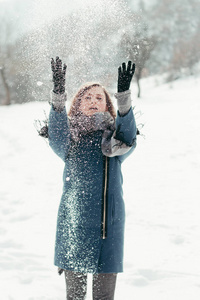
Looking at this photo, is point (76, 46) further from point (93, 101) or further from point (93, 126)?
point (93, 126)

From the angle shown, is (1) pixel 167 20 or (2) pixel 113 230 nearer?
(2) pixel 113 230

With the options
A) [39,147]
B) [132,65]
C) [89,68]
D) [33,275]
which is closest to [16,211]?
[33,275]

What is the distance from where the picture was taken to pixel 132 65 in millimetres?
1526

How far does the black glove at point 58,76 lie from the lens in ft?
4.94

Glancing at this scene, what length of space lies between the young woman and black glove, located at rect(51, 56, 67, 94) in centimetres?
1

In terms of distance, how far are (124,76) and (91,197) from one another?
22.1 inches

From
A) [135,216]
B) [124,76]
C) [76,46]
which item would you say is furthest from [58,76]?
[135,216]

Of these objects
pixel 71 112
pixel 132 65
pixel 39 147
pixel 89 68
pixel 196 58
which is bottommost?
pixel 39 147

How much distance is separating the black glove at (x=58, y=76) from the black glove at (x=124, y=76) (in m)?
0.24

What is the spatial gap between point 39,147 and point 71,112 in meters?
6.30

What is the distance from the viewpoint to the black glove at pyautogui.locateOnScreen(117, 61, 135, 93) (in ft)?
4.94

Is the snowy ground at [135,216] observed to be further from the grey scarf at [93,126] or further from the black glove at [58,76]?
the black glove at [58,76]

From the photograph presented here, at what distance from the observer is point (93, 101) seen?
175 centimetres

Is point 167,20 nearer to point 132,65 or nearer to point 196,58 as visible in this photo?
point 196,58
